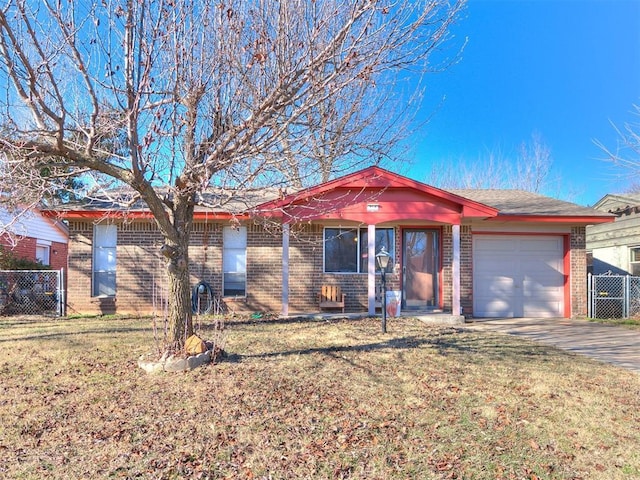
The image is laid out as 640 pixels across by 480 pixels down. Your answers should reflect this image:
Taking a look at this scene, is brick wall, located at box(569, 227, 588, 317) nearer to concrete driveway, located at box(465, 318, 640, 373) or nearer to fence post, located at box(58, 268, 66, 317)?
concrete driveway, located at box(465, 318, 640, 373)

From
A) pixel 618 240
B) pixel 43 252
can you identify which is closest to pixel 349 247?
pixel 618 240

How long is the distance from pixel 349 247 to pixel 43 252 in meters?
15.5

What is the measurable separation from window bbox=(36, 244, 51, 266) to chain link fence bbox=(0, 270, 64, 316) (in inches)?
313

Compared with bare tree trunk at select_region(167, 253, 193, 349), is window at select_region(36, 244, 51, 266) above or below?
above

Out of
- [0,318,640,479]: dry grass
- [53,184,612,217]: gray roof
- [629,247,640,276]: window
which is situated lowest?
[0,318,640,479]: dry grass

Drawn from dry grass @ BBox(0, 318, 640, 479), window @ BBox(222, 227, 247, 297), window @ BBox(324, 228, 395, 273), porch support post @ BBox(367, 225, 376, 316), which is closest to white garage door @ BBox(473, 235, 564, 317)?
window @ BBox(324, 228, 395, 273)

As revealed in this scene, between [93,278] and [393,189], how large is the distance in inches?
312

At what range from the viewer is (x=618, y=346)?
795 centimetres

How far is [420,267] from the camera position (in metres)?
11.9

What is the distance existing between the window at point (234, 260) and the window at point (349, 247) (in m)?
2.14

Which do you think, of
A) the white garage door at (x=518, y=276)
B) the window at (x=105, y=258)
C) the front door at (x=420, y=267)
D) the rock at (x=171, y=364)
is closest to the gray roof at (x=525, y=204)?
the white garage door at (x=518, y=276)

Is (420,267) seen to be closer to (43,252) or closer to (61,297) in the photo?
(61,297)

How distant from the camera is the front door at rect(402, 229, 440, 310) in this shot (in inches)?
465

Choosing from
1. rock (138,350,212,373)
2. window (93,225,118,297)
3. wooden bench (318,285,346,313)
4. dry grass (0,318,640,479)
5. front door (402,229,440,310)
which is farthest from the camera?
front door (402,229,440,310)
